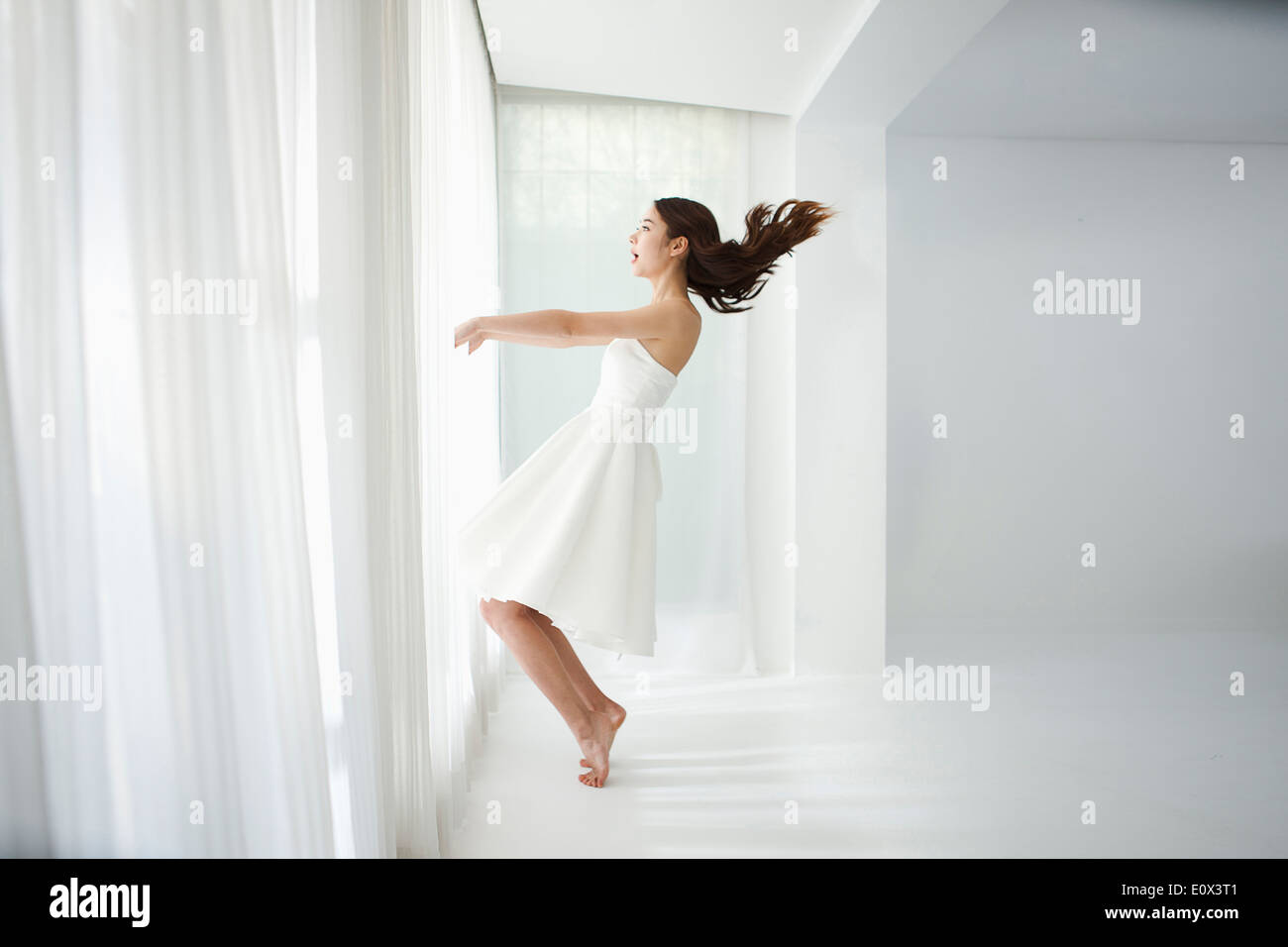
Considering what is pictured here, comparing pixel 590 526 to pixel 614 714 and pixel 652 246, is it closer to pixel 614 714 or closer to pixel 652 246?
→ pixel 614 714

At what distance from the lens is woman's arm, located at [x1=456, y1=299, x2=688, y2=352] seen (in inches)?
83.2

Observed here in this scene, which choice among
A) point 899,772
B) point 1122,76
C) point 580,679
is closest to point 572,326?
point 580,679

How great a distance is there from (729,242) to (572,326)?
586 millimetres

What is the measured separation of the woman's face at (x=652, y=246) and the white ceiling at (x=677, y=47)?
2.61 ft

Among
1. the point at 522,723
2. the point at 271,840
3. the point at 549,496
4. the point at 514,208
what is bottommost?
the point at 522,723

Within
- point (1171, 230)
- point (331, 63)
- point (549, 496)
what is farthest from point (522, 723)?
point (1171, 230)

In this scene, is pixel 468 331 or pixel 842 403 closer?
pixel 468 331

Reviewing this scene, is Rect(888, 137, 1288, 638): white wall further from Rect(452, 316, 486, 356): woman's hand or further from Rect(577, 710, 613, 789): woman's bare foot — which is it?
Rect(452, 316, 486, 356): woman's hand

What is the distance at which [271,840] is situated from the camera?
4.29 feet

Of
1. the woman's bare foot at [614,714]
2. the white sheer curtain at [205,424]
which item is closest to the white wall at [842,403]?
the woman's bare foot at [614,714]

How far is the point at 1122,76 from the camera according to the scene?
3676 millimetres

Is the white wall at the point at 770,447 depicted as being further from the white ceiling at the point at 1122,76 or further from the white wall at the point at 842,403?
the white ceiling at the point at 1122,76

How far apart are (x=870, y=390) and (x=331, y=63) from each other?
102 inches
